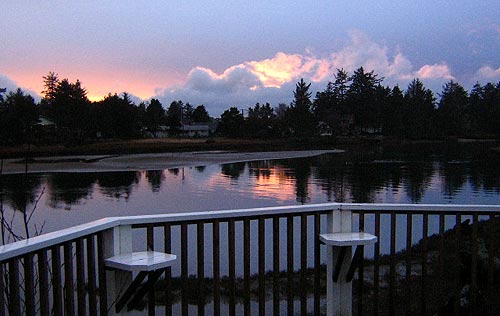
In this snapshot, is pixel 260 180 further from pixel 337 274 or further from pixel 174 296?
pixel 337 274

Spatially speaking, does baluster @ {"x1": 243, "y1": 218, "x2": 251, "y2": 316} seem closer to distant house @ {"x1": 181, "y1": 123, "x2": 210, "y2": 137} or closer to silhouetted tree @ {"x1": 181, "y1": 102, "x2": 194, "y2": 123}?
distant house @ {"x1": 181, "y1": 123, "x2": 210, "y2": 137}

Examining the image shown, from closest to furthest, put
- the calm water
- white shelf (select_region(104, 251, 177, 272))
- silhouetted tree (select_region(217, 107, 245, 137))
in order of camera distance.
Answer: white shelf (select_region(104, 251, 177, 272)), the calm water, silhouetted tree (select_region(217, 107, 245, 137))

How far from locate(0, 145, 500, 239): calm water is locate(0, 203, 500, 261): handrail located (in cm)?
911

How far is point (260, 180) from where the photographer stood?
2316 centimetres

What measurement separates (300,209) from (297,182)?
18.9m

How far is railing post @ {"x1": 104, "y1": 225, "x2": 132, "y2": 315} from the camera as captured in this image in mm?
2834

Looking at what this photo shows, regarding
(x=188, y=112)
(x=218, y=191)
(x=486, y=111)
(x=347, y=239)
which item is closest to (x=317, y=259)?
(x=347, y=239)

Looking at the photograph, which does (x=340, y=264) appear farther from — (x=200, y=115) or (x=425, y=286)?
(x=200, y=115)

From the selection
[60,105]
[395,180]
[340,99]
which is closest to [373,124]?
[340,99]

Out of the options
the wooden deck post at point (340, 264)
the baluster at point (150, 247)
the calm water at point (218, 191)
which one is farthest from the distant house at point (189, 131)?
the baluster at point (150, 247)

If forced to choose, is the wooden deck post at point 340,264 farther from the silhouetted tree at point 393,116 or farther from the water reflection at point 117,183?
the silhouetted tree at point 393,116

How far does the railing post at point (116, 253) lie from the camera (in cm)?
283

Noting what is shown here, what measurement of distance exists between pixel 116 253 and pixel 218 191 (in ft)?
53.1

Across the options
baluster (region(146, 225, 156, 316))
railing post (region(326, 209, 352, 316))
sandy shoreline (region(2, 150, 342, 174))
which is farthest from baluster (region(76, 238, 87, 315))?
sandy shoreline (region(2, 150, 342, 174))
